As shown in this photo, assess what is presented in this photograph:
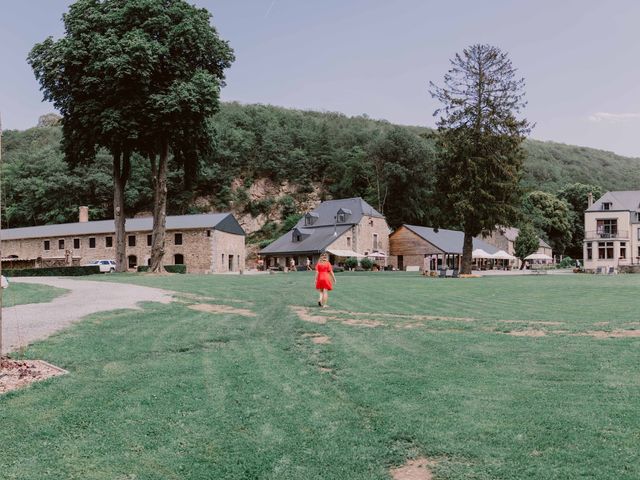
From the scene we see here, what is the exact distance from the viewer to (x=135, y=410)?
19.3 feet

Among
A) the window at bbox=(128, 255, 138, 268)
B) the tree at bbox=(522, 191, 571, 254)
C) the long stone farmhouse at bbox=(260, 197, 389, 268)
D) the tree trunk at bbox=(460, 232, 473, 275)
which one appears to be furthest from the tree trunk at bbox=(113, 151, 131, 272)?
the tree at bbox=(522, 191, 571, 254)

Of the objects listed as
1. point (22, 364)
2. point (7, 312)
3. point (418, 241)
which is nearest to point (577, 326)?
point (22, 364)

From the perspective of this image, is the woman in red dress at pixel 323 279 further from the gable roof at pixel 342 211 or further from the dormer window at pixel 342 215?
the dormer window at pixel 342 215

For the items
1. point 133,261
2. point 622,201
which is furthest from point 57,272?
point 622,201

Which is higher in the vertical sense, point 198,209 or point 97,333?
point 198,209

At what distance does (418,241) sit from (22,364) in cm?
6051

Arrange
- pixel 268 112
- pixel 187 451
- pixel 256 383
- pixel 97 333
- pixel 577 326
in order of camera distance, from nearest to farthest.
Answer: pixel 187 451 → pixel 256 383 → pixel 97 333 → pixel 577 326 → pixel 268 112

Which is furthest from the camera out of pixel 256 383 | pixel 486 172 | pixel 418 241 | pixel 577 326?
pixel 418 241

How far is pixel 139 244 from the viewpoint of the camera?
Result: 5838 centimetres

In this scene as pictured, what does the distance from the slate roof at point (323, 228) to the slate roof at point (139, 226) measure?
5480 millimetres

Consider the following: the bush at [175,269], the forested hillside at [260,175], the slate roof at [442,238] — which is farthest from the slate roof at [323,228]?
the bush at [175,269]

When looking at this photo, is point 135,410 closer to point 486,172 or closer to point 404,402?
point 404,402

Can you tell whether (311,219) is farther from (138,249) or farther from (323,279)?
(323,279)

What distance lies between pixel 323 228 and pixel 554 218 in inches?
1896
